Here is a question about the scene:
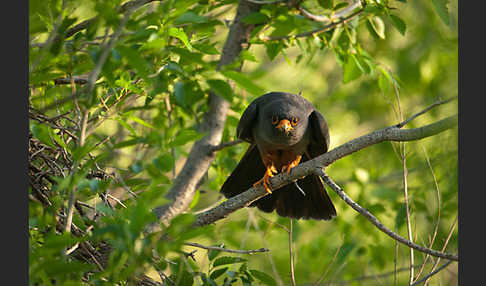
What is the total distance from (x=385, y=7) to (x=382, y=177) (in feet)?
14.5

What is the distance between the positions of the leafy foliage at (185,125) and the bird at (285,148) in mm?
345

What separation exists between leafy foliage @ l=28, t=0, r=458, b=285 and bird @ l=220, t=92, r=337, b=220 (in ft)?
1.13

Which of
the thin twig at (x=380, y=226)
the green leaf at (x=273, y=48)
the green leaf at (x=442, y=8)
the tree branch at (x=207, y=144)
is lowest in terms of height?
the tree branch at (x=207, y=144)

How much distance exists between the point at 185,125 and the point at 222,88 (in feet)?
9.79

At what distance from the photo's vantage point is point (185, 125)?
625 centimetres

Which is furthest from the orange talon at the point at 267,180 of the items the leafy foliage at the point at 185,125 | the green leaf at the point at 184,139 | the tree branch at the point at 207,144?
the green leaf at the point at 184,139

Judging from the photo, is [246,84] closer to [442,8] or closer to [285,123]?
[285,123]

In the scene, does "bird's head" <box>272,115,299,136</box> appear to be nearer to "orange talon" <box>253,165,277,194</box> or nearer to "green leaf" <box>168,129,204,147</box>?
"orange talon" <box>253,165,277,194</box>

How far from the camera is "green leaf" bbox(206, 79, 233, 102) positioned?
3314 millimetres

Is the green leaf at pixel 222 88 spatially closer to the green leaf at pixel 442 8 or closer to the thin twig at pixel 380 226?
the thin twig at pixel 380 226

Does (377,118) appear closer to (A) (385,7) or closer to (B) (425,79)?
(B) (425,79)

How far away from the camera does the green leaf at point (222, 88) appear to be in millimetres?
3314

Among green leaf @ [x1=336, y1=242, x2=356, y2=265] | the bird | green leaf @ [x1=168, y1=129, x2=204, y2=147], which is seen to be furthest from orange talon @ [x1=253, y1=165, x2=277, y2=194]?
green leaf @ [x1=168, y1=129, x2=204, y2=147]

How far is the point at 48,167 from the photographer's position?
3506mm
